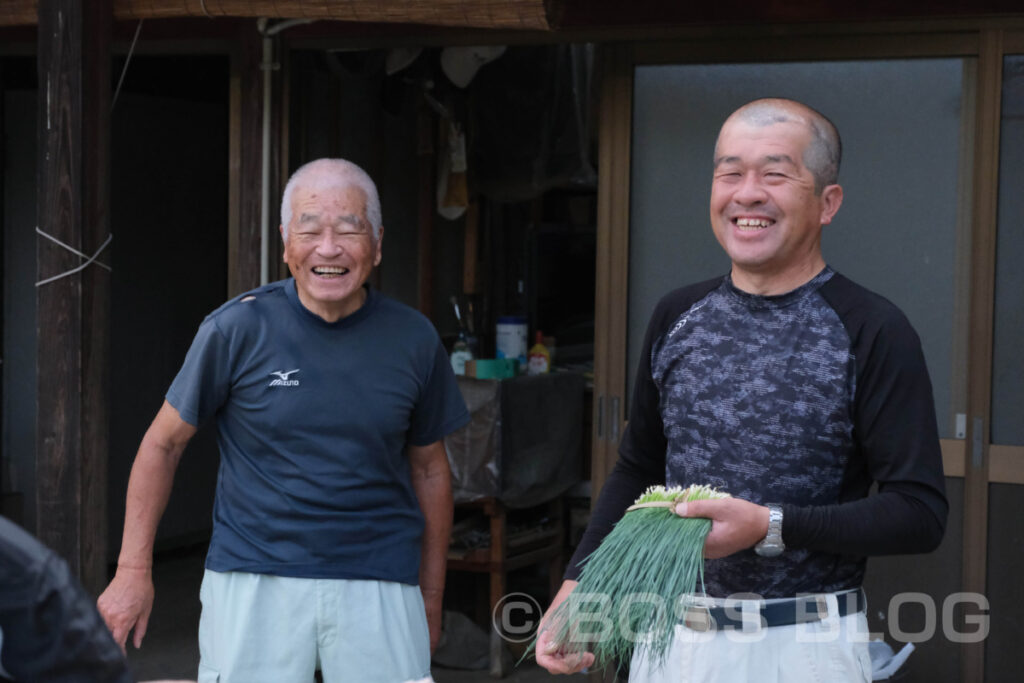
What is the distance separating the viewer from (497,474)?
498 centimetres

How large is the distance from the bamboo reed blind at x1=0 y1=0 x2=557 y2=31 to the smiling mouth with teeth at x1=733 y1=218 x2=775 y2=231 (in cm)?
173

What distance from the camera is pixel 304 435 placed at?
285 cm

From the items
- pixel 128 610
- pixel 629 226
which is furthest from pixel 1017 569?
pixel 128 610

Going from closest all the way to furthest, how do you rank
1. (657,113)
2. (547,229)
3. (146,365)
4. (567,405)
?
(657,113)
(567,405)
(146,365)
(547,229)

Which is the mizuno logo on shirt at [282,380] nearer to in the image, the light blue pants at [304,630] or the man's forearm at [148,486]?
the man's forearm at [148,486]

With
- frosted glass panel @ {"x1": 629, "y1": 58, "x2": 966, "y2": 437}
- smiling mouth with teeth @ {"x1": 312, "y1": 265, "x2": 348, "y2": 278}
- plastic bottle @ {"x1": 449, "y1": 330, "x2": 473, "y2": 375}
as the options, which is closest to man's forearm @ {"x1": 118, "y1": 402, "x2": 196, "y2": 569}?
smiling mouth with teeth @ {"x1": 312, "y1": 265, "x2": 348, "y2": 278}

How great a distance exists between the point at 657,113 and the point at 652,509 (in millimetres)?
2424

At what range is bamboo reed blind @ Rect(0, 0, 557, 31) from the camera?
374 cm

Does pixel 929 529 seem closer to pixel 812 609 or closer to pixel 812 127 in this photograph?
pixel 812 609

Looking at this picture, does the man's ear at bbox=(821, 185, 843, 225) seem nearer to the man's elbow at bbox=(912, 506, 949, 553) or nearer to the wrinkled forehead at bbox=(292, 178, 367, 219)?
the man's elbow at bbox=(912, 506, 949, 553)

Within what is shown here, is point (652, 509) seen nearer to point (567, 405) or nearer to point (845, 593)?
point (845, 593)

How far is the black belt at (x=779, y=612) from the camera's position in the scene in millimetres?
2133

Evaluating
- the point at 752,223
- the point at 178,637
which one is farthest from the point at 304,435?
the point at 178,637

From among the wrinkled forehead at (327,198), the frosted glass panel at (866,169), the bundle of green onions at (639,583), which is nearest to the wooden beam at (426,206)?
the frosted glass panel at (866,169)
